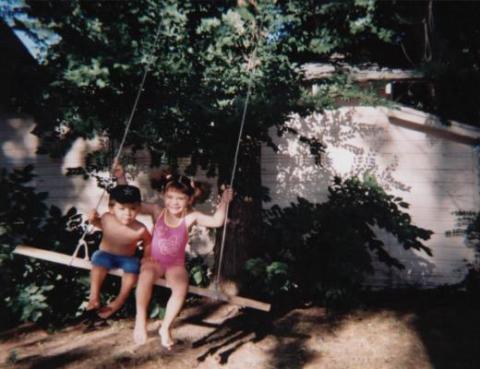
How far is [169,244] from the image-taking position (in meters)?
4.04

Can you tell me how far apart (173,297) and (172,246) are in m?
0.45

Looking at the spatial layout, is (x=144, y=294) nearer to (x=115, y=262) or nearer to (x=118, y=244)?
(x=115, y=262)

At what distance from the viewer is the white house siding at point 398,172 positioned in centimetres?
722

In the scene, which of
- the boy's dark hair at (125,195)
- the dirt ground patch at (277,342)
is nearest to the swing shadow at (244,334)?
the dirt ground patch at (277,342)

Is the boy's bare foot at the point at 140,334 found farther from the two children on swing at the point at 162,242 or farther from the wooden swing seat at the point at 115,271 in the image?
the wooden swing seat at the point at 115,271

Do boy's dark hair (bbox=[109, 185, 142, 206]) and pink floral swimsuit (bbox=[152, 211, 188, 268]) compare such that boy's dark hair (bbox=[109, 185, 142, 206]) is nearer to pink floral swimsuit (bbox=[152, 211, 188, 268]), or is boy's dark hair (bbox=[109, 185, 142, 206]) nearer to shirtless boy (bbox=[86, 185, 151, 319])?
shirtless boy (bbox=[86, 185, 151, 319])

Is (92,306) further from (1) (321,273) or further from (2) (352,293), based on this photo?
(2) (352,293)

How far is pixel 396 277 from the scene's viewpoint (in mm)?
7430

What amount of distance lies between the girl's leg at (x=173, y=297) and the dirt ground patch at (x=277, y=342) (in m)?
1.24

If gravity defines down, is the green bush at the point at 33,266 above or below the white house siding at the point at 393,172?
below

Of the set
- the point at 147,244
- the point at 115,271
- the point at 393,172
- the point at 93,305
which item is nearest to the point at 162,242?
the point at 147,244

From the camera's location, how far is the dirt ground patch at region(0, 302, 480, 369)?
487 cm

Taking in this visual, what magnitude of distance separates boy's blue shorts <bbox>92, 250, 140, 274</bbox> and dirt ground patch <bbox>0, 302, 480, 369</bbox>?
138 cm

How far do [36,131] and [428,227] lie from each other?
596 centimetres
